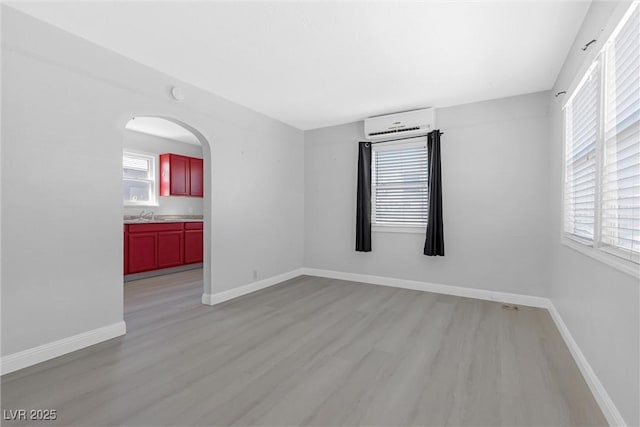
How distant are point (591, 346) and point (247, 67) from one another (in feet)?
11.8

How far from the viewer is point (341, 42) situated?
2.48 m

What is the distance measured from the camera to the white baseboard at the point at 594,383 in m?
1.55

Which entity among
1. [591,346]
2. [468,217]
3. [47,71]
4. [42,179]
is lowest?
[591,346]

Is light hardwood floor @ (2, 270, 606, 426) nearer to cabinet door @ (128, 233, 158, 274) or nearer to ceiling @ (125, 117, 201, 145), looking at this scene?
cabinet door @ (128, 233, 158, 274)

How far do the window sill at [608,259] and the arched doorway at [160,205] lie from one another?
14.3 feet

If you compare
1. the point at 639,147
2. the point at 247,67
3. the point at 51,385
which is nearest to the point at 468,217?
the point at 639,147

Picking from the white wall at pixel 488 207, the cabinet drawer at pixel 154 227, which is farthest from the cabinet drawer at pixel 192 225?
the white wall at pixel 488 207

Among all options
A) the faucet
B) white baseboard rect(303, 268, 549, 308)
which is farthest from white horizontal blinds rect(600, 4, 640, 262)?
the faucet

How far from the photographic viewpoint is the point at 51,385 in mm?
1916

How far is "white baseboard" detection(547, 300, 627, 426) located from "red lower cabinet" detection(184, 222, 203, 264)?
5.61 meters

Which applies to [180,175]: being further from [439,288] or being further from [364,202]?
[439,288]

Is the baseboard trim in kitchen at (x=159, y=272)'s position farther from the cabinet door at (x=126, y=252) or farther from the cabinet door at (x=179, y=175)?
the cabinet door at (x=179, y=175)

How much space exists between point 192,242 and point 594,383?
18.9ft

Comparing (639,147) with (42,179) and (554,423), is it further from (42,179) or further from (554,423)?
(42,179)
